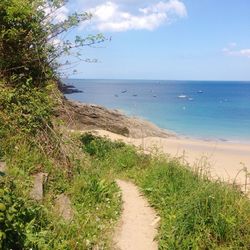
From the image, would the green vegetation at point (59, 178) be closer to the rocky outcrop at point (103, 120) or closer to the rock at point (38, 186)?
the rock at point (38, 186)

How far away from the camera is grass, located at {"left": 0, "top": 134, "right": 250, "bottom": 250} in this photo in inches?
244

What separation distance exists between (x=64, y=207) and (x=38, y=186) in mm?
556

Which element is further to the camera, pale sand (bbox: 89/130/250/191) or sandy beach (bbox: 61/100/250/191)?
sandy beach (bbox: 61/100/250/191)

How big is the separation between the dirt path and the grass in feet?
0.51

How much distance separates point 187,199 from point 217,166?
860 centimetres

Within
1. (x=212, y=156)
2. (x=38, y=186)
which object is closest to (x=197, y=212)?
Result: (x=38, y=186)

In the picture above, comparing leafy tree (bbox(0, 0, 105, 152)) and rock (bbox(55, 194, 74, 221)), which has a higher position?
leafy tree (bbox(0, 0, 105, 152))

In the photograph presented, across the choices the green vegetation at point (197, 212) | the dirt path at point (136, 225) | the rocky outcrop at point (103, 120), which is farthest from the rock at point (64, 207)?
the rocky outcrop at point (103, 120)

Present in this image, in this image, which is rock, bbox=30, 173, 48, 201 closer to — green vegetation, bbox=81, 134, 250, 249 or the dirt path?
the dirt path

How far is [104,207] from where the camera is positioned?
8.16 metres

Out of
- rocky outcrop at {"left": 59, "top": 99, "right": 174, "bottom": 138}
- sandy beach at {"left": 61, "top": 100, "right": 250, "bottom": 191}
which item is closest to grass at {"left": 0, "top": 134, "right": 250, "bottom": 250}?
sandy beach at {"left": 61, "top": 100, "right": 250, "bottom": 191}

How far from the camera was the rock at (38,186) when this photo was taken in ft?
23.0

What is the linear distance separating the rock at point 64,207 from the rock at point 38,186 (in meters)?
0.35

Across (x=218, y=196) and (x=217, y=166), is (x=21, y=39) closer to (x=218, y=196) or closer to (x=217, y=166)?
(x=218, y=196)
